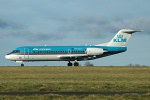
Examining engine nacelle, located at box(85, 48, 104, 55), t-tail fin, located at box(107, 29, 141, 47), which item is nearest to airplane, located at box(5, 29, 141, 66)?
engine nacelle, located at box(85, 48, 104, 55)

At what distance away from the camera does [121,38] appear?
62031 millimetres

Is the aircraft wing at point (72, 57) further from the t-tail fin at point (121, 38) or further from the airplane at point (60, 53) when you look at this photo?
the t-tail fin at point (121, 38)


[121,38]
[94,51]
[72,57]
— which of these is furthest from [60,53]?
[121,38]

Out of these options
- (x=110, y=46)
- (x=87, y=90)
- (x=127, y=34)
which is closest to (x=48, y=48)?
(x=110, y=46)

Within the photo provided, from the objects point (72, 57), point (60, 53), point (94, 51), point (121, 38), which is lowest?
point (72, 57)

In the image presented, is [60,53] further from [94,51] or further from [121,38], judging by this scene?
[121,38]

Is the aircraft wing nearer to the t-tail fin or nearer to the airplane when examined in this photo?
the airplane

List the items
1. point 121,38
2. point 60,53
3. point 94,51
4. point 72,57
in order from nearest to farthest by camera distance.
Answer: point 94,51 < point 60,53 < point 72,57 < point 121,38

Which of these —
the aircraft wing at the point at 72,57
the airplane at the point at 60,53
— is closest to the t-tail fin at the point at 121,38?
the airplane at the point at 60,53

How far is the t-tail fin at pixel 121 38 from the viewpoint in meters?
61.8

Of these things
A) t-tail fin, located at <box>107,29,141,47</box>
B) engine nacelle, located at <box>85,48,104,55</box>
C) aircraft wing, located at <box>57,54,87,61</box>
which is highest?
t-tail fin, located at <box>107,29,141,47</box>

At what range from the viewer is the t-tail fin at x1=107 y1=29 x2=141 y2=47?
61.8 meters

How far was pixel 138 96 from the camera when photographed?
1855cm

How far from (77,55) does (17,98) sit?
140ft
